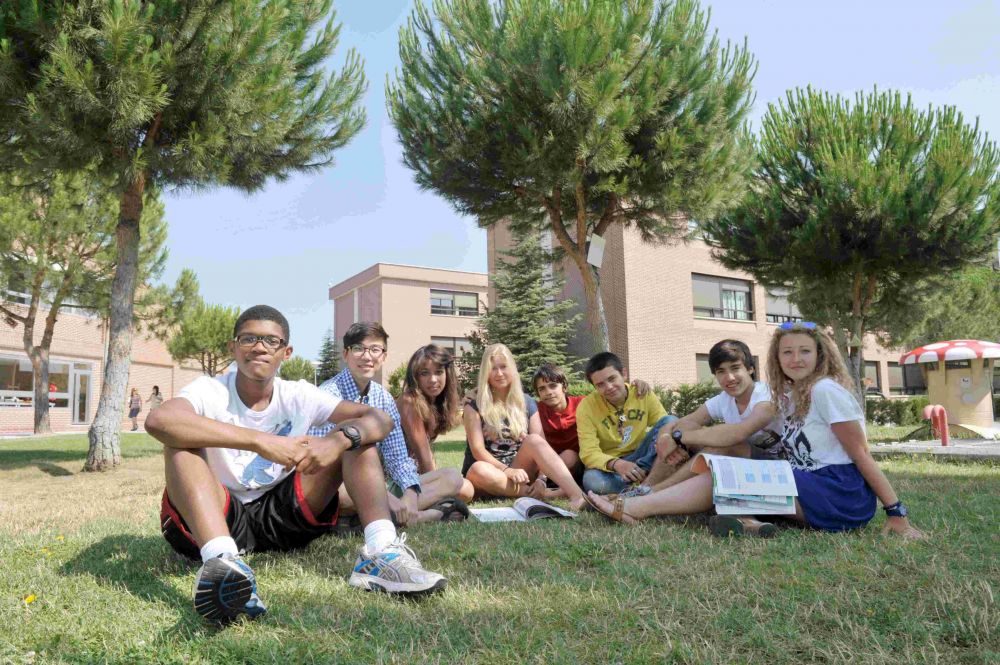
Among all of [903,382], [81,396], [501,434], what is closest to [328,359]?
[81,396]

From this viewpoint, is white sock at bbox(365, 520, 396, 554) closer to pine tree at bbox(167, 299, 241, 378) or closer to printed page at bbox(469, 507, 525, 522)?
printed page at bbox(469, 507, 525, 522)

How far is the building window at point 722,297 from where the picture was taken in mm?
24688

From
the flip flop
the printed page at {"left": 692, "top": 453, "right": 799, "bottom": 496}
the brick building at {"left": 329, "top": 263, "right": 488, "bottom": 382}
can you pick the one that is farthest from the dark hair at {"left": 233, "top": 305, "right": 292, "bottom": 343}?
the brick building at {"left": 329, "top": 263, "right": 488, "bottom": 382}

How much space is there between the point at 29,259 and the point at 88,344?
13.3 metres

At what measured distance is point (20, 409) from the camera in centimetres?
2625

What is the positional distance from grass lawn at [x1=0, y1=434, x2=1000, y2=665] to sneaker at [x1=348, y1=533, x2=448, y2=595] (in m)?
0.06

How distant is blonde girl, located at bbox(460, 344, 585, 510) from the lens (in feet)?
17.2

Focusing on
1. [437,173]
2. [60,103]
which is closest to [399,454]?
[60,103]

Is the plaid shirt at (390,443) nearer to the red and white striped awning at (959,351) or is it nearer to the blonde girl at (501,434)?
the blonde girl at (501,434)

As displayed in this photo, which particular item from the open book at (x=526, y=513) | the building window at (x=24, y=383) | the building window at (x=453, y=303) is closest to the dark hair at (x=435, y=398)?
the open book at (x=526, y=513)

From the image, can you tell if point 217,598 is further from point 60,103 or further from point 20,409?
point 20,409

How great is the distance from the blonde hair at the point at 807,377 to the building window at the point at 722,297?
67.7 feet

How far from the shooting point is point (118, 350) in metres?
9.41

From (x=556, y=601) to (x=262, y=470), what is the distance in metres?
1.40
